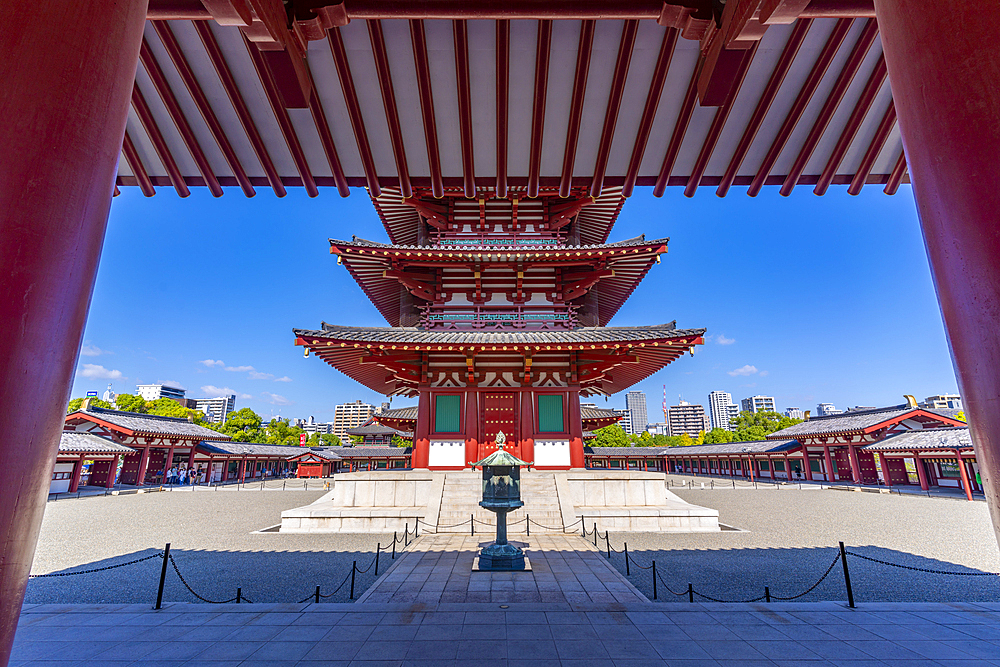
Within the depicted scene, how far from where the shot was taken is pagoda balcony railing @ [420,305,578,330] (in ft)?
52.4

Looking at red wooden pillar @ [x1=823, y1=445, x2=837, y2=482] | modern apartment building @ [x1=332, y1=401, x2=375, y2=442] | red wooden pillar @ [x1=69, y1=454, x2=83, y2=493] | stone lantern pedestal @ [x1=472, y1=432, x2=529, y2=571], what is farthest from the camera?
modern apartment building @ [x1=332, y1=401, x2=375, y2=442]

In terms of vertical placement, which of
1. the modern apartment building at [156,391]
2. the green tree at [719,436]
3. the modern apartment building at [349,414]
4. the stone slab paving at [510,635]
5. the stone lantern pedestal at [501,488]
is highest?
the modern apartment building at [156,391]

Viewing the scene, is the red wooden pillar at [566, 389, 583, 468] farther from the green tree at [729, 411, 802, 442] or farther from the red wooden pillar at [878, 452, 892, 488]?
the green tree at [729, 411, 802, 442]

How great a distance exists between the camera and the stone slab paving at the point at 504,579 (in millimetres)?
6793

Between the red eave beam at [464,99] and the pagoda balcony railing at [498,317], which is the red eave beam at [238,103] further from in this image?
the pagoda balcony railing at [498,317]

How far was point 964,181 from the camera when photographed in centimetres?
166

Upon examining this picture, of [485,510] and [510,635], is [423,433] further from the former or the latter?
[510,635]

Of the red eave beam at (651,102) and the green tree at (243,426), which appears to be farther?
the green tree at (243,426)

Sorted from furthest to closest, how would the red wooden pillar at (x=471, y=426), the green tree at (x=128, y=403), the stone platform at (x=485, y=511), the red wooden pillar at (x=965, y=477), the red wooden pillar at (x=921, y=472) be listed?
1. the green tree at (x=128, y=403)
2. the red wooden pillar at (x=921, y=472)
3. the red wooden pillar at (x=965, y=477)
4. the red wooden pillar at (x=471, y=426)
5. the stone platform at (x=485, y=511)

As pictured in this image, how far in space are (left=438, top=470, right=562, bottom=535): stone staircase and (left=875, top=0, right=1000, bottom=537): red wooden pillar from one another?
11485mm

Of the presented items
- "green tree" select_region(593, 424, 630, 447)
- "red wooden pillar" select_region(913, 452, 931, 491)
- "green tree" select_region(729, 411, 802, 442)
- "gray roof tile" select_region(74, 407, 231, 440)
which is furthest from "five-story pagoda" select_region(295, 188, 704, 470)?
"green tree" select_region(593, 424, 630, 447)

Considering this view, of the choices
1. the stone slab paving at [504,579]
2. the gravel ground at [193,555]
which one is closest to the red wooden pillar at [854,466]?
the stone slab paving at [504,579]

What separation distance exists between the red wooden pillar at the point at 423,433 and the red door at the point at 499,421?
6.06 feet

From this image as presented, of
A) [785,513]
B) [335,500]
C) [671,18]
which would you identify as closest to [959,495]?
[785,513]
